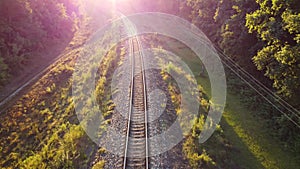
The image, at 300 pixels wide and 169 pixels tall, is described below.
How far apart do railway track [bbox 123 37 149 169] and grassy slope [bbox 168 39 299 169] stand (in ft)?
14.4

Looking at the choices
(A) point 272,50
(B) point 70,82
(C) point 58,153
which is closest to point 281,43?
(A) point 272,50

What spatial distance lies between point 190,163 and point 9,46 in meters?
21.1

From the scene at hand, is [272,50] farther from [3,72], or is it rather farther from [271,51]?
[3,72]

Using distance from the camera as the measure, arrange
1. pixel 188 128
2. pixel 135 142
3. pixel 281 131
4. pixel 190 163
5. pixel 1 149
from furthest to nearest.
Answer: pixel 281 131 < pixel 188 128 < pixel 1 149 < pixel 135 142 < pixel 190 163

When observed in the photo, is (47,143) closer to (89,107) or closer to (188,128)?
(89,107)

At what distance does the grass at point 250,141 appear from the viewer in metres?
12.3

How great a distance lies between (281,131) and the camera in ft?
48.3

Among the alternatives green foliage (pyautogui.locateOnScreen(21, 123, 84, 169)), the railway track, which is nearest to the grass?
the railway track

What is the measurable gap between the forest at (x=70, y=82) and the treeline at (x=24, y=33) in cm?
9

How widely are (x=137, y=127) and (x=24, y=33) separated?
806 inches

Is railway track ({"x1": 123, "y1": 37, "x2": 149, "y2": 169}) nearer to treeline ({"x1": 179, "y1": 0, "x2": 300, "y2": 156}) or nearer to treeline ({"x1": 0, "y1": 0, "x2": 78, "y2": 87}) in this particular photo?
treeline ({"x1": 179, "y1": 0, "x2": 300, "y2": 156})

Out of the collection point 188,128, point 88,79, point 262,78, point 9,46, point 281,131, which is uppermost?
point 9,46

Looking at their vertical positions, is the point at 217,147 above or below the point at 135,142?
below

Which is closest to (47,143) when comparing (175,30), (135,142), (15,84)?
(135,142)
